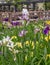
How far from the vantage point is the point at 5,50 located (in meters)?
1.63

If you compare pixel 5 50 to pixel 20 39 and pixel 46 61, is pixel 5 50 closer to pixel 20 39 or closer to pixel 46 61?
pixel 46 61

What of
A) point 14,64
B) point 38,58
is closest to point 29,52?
point 38,58

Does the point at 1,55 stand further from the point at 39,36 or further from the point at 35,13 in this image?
the point at 35,13

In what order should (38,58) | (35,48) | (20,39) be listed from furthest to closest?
(20,39), (35,48), (38,58)

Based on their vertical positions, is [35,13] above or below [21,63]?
below

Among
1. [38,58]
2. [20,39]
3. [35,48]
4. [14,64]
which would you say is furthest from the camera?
[20,39]

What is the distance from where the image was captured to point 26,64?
145 centimetres

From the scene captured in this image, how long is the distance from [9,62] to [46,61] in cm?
19

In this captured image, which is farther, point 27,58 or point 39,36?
point 39,36

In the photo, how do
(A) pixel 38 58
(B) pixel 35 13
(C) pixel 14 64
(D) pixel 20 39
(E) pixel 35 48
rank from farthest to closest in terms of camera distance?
(B) pixel 35 13 → (D) pixel 20 39 → (E) pixel 35 48 → (A) pixel 38 58 → (C) pixel 14 64

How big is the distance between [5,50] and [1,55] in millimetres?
62

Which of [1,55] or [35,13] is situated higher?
[1,55]

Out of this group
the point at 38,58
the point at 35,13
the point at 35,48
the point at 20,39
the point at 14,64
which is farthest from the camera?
the point at 35,13

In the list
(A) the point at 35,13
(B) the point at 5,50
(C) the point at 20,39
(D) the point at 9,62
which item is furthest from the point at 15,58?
(A) the point at 35,13
